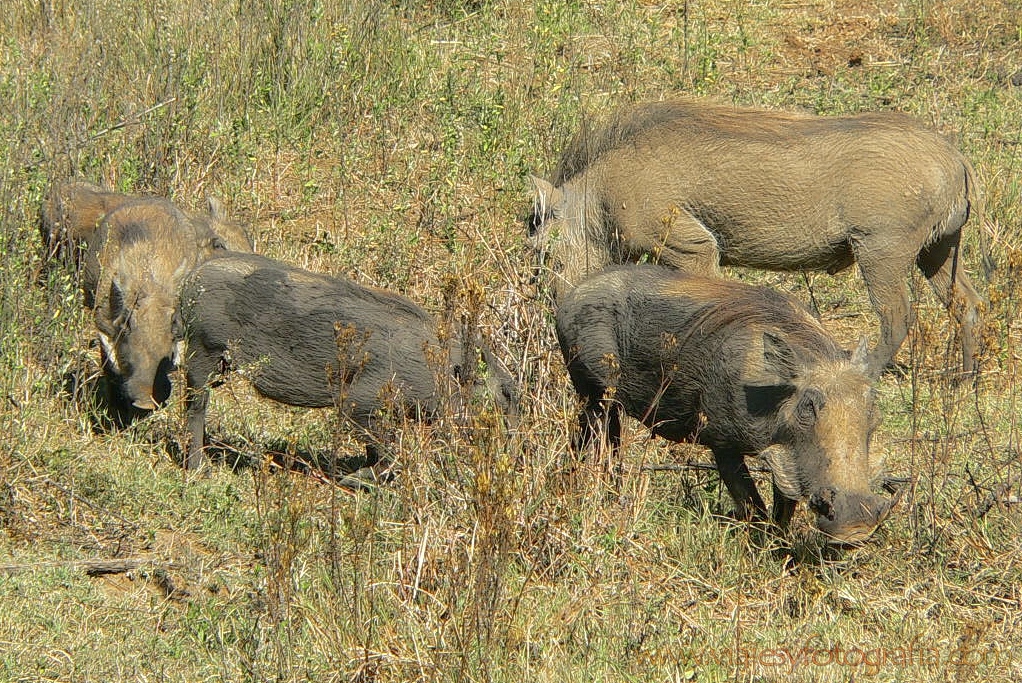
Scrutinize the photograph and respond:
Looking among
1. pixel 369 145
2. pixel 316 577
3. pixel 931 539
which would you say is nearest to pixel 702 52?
pixel 369 145

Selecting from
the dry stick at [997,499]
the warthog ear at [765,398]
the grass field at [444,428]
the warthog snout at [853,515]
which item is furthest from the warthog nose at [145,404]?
the dry stick at [997,499]

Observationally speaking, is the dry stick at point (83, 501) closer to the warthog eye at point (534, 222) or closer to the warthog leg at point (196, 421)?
the warthog leg at point (196, 421)

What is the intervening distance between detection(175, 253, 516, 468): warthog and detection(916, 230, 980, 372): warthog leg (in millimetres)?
2930

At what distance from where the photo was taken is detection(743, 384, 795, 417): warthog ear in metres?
4.46

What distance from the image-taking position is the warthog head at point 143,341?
19.0ft

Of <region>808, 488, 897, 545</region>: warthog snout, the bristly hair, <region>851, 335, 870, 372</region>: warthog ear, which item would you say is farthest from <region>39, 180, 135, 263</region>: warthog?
<region>808, 488, 897, 545</region>: warthog snout

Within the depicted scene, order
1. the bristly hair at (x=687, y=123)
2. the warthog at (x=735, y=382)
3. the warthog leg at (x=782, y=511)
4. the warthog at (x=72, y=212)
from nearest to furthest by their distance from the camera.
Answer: the warthog at (x=735, y=382) → the warthog leg at (x=782, y=511) → the warthog at (x=72, y=212) → the bristly hair at (x=687, y=123)

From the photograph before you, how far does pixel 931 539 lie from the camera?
14.6ft

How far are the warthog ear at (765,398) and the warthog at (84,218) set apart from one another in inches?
126

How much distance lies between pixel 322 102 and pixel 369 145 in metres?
0.47

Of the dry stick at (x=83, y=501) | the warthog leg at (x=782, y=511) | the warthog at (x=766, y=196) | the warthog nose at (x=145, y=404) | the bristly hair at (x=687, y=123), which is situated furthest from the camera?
the bristly hair at (x=687, y=123)

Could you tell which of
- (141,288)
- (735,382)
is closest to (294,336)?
(141,288)

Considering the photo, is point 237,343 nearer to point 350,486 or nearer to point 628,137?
point 350,486

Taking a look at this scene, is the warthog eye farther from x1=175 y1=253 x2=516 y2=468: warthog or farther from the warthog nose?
the warthog nose
